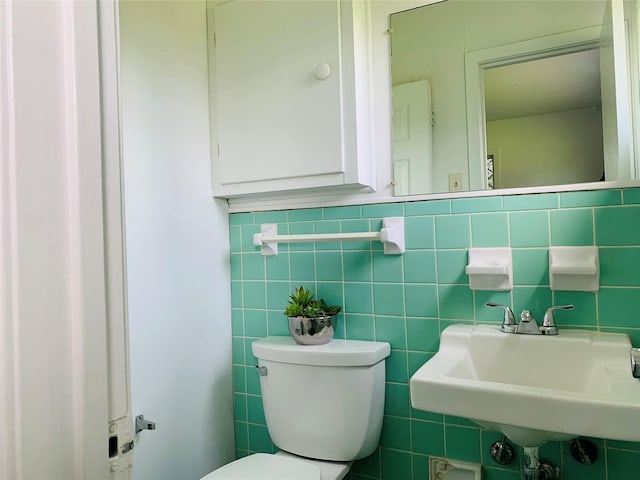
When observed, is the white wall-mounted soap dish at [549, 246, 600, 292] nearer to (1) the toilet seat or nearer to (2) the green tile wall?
(2) the green tile wall

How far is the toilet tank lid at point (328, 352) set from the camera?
135cm

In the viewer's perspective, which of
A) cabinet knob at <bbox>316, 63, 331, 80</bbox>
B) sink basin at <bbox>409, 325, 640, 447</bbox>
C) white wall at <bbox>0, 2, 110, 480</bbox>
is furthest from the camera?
cabinet knob at <bbox>316, 63, 331, 80</bbox>

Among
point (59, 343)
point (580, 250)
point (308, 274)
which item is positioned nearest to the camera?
point (59, 343)

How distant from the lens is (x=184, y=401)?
152 centimetres

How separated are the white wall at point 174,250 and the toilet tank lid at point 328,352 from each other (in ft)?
0.91

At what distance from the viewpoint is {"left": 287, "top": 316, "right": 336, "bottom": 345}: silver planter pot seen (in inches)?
57.5

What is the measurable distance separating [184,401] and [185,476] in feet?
0.84

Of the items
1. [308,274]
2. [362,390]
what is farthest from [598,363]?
[308,274]

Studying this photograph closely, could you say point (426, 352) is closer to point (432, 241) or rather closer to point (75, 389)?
point (432, 241)

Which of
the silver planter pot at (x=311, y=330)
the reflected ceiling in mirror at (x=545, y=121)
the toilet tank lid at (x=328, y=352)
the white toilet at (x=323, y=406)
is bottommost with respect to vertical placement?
the white toilet at (x=323, y=406)

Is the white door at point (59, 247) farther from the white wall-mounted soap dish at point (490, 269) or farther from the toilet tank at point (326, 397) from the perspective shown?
the white wall-mounted soap dish at point (490, 269)

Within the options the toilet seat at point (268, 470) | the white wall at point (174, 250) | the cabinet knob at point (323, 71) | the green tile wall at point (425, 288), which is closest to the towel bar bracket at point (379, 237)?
the green tile wall at point (425, 288)

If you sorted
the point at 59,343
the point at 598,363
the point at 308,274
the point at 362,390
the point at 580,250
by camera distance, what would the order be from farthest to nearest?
the point at 308,274 → the point at 362,390 → the point at 580,250 → the point at 598,363 → the point at 59,343

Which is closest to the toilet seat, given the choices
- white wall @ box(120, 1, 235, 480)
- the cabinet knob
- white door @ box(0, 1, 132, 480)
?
white wall @ box(120, 1, 235, 480)
